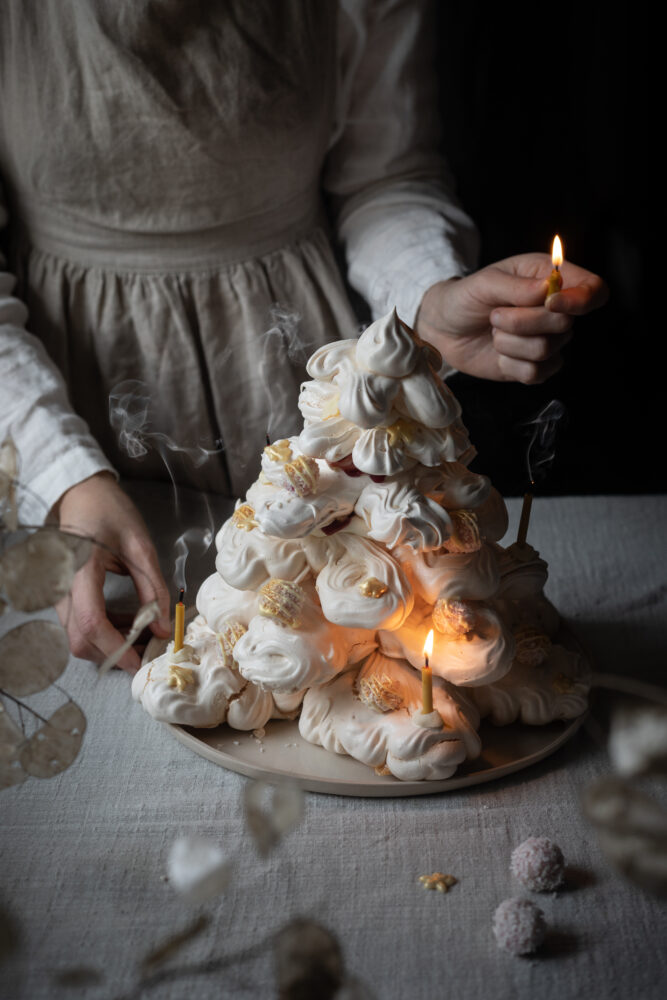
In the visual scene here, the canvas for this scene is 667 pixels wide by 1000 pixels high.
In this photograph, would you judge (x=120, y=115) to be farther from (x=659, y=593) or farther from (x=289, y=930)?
(x=289, y=930)

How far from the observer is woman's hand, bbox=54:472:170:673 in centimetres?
92

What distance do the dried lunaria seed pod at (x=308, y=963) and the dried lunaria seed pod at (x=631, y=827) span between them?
16 cm

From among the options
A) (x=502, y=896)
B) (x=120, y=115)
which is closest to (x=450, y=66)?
(x=120, y=115)

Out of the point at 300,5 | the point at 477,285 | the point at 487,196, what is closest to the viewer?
the point at 477,285

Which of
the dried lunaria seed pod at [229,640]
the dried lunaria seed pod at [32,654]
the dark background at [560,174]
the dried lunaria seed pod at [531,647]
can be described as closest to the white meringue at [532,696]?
the dried lunaria seed pod at [531,647]

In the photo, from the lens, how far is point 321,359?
76cm

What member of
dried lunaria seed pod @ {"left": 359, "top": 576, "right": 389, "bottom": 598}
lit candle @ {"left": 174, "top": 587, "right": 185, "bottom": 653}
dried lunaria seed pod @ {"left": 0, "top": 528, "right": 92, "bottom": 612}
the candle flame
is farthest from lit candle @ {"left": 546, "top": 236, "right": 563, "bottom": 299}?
dried lunaria seed pod @ {"left": 0, "top": 528, "right": 92, "bottom": 612}

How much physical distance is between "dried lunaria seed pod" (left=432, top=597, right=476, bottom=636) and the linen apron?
0.51 m

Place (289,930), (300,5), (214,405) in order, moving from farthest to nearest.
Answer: (214,405), (300,5), (289,930)

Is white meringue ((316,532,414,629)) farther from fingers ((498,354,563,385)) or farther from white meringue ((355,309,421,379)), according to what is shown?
fingers ((498,354,563,385))

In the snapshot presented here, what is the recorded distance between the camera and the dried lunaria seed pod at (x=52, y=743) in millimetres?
523

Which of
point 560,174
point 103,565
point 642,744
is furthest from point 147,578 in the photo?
point 560,174

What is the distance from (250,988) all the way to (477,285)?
0.75 m

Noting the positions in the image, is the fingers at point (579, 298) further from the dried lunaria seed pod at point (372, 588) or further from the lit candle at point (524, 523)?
the dried lunaria seed pod at point (372, 588)
